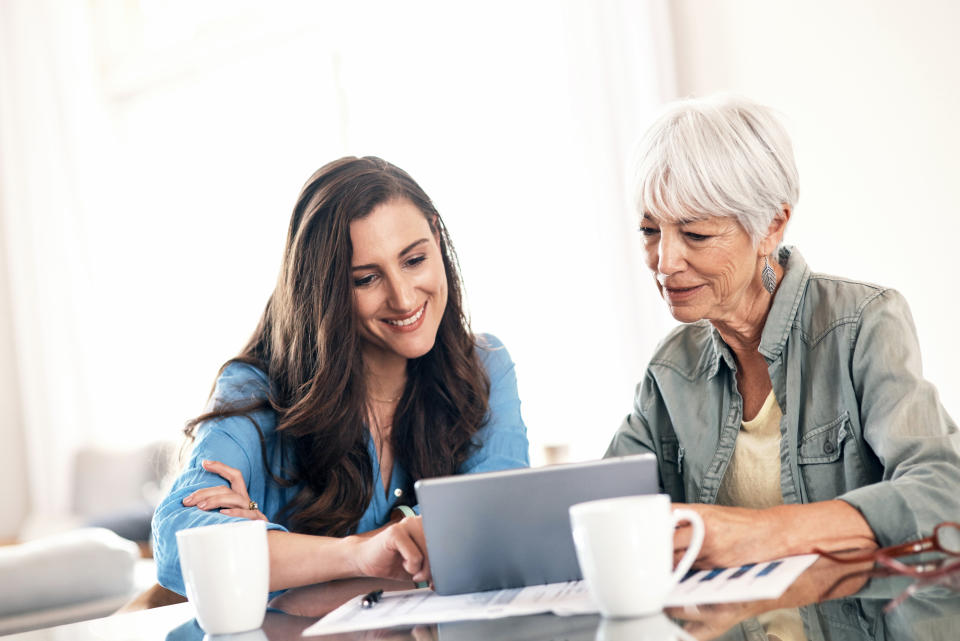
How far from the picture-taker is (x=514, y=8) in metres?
3.84

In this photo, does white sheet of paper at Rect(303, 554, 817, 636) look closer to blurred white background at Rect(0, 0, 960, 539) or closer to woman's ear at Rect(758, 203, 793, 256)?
woman's ear at Rect(758, 203, 793, 256)

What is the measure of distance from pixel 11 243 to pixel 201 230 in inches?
44.4

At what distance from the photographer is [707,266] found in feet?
5.03

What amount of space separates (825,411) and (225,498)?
2.88 feet

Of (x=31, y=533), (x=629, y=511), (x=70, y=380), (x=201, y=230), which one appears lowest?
(x=31, y=533)

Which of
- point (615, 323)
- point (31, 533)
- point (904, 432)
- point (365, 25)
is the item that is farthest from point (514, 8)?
point (31, 533)

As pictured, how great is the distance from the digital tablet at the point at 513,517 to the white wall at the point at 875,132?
174 cm

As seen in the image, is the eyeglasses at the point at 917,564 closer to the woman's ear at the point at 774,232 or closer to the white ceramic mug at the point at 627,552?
the white ceramic mug at the point at 627,552

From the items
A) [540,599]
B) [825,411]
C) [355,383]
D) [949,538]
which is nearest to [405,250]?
[355,383]

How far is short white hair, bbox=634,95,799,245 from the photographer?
4.84 ft

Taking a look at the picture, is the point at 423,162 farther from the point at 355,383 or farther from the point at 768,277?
the point at 768,277

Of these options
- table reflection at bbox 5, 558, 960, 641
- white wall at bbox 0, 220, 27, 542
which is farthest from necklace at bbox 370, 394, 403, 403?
white wall at bbox 0, 220, 27, 542

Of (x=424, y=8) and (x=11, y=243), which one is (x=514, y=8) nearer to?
(x=424, y=8)

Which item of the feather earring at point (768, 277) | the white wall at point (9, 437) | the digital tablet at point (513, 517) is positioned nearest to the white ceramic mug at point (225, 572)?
the digital tablet at point (513, 517)
